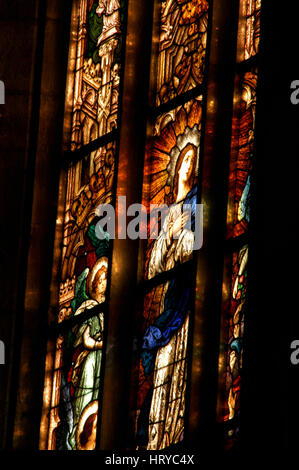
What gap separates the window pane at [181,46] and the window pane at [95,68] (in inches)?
16.1

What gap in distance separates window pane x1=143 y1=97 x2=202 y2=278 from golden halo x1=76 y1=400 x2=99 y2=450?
0.85 metres

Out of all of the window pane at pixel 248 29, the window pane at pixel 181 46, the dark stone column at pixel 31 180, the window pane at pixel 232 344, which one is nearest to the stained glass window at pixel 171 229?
the window pane at pixel 181 46

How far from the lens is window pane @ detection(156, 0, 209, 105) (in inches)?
487

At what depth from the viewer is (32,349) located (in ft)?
42.3

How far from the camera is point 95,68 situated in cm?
1327

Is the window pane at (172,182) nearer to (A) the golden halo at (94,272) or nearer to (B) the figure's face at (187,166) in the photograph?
(B) the figure's face at (187,166)

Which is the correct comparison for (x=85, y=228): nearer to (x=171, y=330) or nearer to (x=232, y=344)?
(x=171, y=330)

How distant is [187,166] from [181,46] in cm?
78

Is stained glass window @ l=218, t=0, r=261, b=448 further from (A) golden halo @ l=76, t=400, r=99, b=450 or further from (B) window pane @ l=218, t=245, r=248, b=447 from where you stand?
(A) golden halo @ l=76, t=400, r=99, b=450

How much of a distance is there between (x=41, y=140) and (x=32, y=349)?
1336mm

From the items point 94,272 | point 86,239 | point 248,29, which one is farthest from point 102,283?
point 248,29

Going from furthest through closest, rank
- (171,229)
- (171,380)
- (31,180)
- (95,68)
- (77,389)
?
(95,68) → (31,180) → (77,389) → (171,229) → (171,380)

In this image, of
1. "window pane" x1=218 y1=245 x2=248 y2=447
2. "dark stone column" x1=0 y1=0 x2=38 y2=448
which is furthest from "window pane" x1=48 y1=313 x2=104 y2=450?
"window pane" x1=218 y1=245 x2=248 y2=447

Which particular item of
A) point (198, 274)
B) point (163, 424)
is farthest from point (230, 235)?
point (163, 424)
